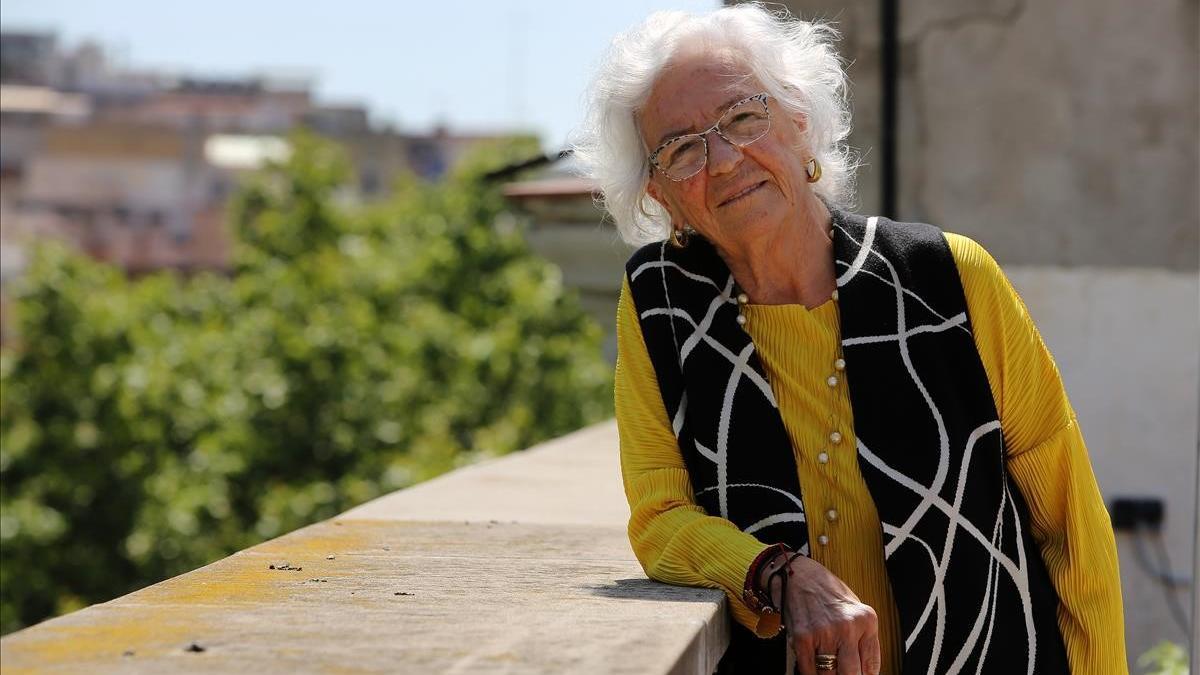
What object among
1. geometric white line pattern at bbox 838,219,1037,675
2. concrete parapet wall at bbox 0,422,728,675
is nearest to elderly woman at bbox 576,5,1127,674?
geometric white line pattern at bbox 838,219,1037,675

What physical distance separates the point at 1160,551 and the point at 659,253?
8.31ft

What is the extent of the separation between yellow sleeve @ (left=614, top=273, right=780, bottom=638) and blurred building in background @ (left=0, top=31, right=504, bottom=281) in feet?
166

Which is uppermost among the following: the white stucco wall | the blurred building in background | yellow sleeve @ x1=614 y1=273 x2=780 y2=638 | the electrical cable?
yellow sleeve @ x1=614 y1=273 x2=780 y2=638

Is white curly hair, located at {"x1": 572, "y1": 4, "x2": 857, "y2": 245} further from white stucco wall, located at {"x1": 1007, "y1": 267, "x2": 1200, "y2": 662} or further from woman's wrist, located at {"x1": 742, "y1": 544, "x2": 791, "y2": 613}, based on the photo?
white stucco wall, located at {"x1": 1007, "y1": 267, "x2": 1200, "y2": 662}

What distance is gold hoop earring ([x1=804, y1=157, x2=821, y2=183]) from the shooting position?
220cm

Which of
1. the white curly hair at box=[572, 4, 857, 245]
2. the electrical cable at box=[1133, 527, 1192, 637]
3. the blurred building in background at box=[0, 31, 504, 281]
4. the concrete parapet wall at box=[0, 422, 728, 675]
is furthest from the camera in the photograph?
the blurred building in background at box=[0, 31, 504, 281]

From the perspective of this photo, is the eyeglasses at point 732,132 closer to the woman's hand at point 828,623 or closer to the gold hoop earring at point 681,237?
the gold hoop earring at point 681,237

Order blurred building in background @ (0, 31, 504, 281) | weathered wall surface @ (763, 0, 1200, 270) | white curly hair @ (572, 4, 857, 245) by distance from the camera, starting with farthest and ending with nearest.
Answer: blurred building in background @ (0, 31, 504, 281) < weathered wall surface @ (763, 0, 1200, 270) < white curly hair @ (572, 4, 857, 245)

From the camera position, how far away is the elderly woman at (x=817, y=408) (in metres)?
2.03

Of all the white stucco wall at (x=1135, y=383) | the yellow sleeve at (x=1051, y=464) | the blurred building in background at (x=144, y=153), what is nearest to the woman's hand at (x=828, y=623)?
the yellow sleeve at (x=1051, y=464)

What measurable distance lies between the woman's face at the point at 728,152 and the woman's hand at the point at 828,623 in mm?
490

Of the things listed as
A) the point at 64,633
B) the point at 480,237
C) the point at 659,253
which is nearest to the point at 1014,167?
the point at 659,253

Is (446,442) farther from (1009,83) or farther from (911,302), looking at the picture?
(911,302)

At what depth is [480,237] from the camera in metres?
24.6
